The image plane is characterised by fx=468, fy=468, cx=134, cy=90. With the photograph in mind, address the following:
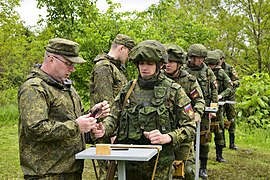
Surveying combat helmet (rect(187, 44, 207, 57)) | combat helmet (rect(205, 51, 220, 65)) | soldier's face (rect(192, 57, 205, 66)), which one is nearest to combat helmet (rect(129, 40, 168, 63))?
combat helmet (rect(187, 44, 207, 57))

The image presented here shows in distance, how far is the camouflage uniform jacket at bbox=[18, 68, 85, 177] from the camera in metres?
3.57

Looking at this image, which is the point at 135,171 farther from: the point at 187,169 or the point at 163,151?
the point at 187,169

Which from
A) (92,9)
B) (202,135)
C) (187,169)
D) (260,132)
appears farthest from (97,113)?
(260,132)

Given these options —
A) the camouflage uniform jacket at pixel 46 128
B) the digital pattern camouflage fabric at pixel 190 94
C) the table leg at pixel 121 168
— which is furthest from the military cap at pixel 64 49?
the digital pattern camouflage fabric at pixel 190 94

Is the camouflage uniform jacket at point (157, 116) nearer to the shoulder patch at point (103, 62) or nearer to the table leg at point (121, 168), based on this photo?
the table leg at point (121, 168)

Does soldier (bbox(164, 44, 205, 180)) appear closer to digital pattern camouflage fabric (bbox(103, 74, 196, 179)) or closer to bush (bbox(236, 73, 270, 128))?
digital pattern camouflage fabric (bbox(103, 74, 196, 179))

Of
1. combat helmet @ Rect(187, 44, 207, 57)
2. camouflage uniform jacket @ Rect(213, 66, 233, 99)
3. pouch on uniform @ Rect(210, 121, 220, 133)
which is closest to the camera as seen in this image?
combat helmet @ Rect(187, 44, 207, 57)

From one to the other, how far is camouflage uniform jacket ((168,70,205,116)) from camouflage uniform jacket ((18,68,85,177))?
2.75 m

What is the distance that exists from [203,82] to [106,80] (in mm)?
2662

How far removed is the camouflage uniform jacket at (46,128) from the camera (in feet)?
11.7

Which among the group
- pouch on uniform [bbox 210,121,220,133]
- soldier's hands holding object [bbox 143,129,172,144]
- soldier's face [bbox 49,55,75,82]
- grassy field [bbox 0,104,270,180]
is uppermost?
soldier's face [bbox 49,55,75,82]

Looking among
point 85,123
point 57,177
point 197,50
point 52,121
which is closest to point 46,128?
point 52,121

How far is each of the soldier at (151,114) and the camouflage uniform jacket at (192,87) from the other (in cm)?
199

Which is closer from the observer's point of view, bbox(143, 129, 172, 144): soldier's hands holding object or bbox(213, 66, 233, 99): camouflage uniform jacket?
bbox(143, 129, 172, 144): soldier's hands holding object
